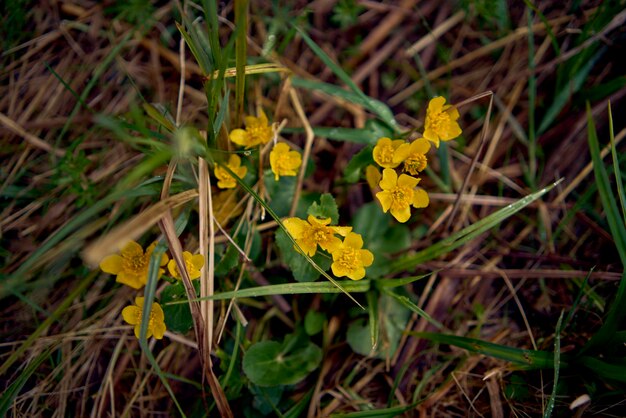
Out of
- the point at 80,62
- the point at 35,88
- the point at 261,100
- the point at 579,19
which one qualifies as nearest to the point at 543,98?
the point at 579,19

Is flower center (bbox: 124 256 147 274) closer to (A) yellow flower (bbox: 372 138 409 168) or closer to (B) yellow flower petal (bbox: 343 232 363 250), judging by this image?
(B) yellow flower petal (bbox: 343 232 363 250)

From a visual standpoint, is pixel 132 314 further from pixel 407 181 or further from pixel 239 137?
pixel 407 181

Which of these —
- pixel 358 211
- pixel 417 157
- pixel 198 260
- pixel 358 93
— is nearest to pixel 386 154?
pixel 417 157

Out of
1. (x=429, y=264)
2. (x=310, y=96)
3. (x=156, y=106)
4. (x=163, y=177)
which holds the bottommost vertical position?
(x=429, y=264)

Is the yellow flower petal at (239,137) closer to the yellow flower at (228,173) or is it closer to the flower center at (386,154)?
the yellow flower at (228,173)

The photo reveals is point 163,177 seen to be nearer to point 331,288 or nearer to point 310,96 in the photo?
point 331,288
